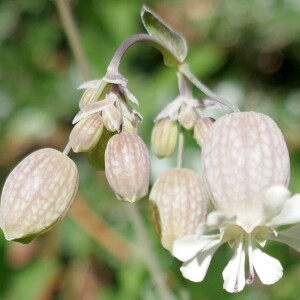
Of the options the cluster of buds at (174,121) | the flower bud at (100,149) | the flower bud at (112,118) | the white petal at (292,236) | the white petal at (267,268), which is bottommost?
the white petal at (267,268)

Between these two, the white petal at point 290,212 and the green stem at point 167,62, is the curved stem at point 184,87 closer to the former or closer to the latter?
the green stem at point 167,62

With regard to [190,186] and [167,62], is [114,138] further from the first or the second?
[167,62]

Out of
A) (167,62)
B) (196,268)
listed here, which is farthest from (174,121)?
(196,268)

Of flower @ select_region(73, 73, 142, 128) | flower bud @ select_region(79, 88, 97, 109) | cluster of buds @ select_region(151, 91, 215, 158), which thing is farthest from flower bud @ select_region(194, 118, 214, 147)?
flower bud @ select_region(79, 88, 97, 109)

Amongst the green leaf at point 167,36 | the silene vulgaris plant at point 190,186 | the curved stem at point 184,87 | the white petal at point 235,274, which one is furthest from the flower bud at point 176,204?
the green leaf at point 167,36

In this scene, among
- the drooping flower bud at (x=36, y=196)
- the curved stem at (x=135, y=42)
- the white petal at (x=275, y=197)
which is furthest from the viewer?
the curved stem at (x=135, y=42)

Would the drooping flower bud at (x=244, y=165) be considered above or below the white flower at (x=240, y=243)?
above

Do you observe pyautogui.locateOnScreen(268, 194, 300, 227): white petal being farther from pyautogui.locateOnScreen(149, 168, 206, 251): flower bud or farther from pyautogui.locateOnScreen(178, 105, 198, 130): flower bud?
pyautogui.locateOnScreen(178, 105, 198, 130): flower bud
